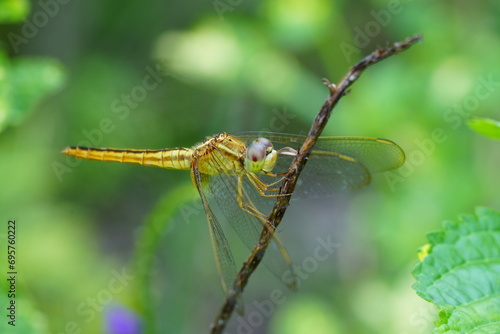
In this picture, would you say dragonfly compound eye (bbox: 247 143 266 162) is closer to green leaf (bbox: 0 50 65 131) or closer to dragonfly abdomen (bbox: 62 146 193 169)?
dragonfly abdomen (bbox: 62 146 193 169)

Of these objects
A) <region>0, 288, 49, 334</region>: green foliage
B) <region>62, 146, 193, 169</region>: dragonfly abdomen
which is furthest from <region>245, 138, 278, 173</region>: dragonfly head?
<region>0, 288, 49, 334</region>: green foliage

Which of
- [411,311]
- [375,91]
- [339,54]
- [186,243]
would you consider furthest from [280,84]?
[411,311]

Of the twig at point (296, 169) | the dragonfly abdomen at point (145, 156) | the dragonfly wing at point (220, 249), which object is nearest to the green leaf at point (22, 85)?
the dragonfly abdomen at point (145, 156)

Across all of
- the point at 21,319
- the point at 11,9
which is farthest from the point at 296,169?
the point at 11,9

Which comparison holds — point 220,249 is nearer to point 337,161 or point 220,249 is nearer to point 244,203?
point 244,203

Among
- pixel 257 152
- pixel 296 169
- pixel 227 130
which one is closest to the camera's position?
pixel 296 169

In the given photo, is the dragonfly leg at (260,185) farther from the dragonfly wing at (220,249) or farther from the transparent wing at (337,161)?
the dragonfly wing at (220,249)
